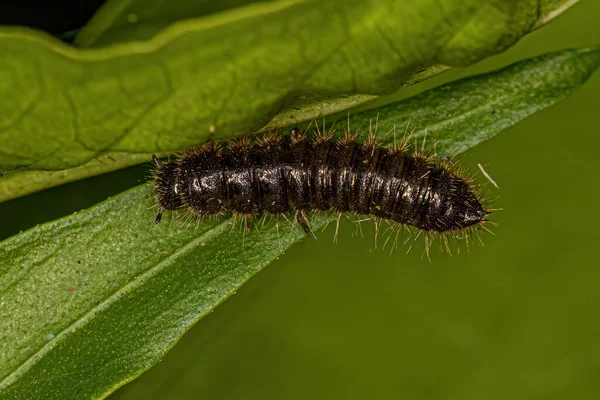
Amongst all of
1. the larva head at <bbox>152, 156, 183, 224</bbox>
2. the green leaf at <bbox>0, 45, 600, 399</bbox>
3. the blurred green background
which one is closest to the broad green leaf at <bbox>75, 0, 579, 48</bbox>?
the blurred green background

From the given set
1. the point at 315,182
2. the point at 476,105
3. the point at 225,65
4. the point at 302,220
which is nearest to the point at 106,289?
the point at 302,220

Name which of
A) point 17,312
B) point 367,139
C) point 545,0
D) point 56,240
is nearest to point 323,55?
point 367,139

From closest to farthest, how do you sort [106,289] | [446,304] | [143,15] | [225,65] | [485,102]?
1. [225,65]
2. [143,15]
3. [485,102]
4. [106,289]
5. [446,304]

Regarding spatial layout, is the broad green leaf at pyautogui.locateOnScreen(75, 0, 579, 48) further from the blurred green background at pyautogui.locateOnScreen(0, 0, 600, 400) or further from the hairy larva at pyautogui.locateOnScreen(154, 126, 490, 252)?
the hairy larva at pyautogui.locateOnScreen(154, 126, 490, 252)

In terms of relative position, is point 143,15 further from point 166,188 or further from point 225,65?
point 166,188

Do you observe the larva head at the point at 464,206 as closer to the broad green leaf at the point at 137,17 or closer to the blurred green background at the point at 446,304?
the blurred green background at the point at 446,304

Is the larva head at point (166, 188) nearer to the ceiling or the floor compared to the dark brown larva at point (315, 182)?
nearer to the floor

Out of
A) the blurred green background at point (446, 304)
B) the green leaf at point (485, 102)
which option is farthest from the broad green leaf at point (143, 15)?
the blurred green background at point (446, 304)
